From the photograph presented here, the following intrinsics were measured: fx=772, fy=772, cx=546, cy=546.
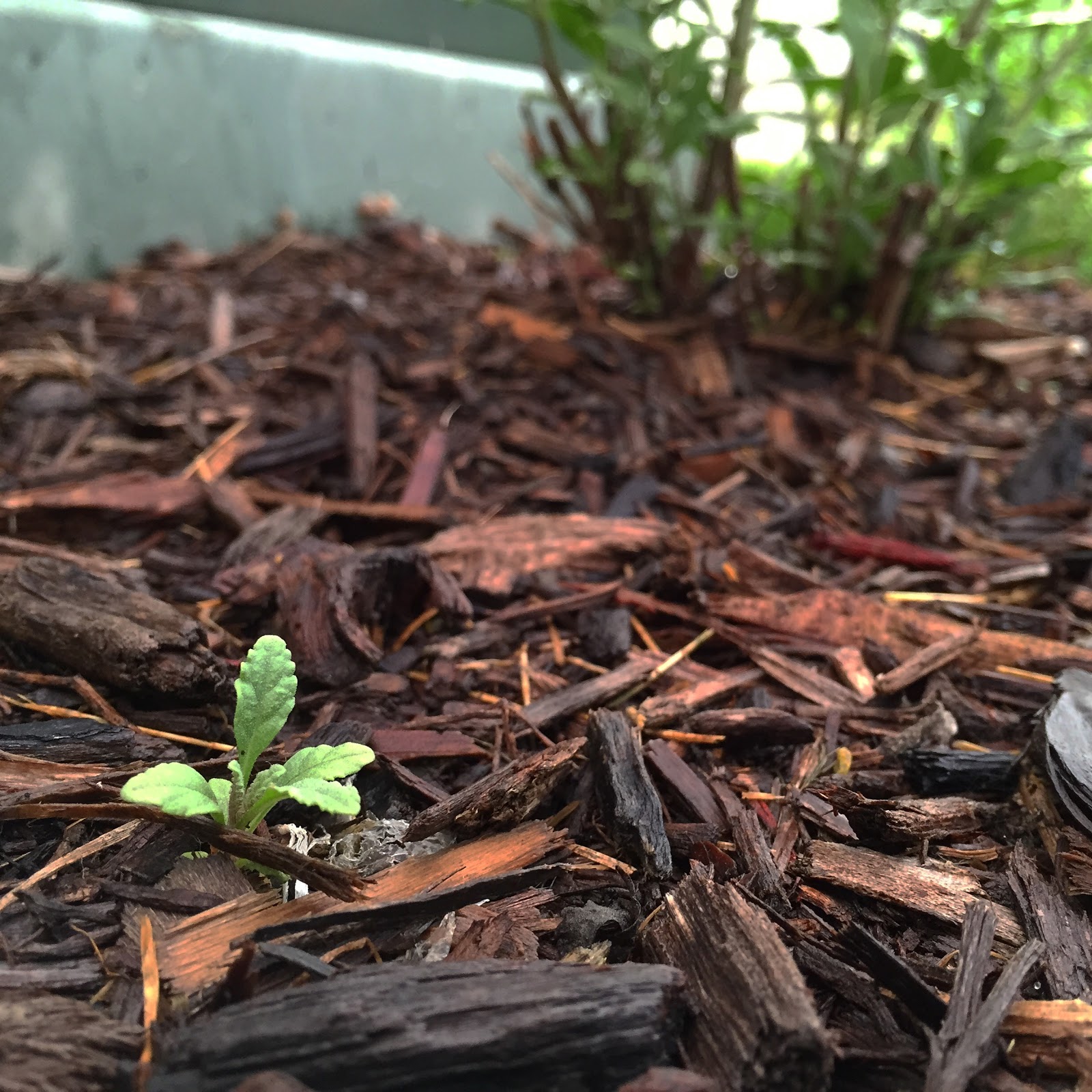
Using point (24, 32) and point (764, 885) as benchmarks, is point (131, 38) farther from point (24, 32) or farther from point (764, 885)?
point (764, 885)

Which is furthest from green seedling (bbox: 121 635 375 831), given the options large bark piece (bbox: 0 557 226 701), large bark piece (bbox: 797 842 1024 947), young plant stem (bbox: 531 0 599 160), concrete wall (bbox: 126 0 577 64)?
concrete wall (bbox: 126 0 577 64)

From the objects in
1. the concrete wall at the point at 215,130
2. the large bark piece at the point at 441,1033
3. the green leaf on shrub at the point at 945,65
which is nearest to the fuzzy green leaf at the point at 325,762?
the large bark piece at the point at 441,1033

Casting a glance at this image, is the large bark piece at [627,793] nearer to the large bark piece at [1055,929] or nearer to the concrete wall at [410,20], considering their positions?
the large bark piece at [1055,929]

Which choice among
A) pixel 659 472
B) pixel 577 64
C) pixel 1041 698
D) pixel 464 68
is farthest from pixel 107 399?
pixel 577 64

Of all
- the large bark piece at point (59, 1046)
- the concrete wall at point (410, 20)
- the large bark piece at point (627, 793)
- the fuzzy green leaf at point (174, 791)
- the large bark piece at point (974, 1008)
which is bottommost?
the large bark piece at point (974, 1008)

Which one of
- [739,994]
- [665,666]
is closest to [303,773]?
[739,994]

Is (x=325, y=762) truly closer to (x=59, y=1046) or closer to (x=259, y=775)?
(x=259, y=775)

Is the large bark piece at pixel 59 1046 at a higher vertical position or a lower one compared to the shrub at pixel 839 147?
lower

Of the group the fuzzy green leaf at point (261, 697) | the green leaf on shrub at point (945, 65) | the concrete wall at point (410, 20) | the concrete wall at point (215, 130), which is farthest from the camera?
the concrete wall at point (410, 20)

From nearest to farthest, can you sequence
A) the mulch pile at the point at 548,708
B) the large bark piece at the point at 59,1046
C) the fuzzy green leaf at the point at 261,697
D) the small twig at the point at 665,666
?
the large bark piece at the point at 59,1046 < the mulch pile at the point at 548,708 < the fuzzy green leaf at the point at 261,697 < the small twig at the point at 665,666
